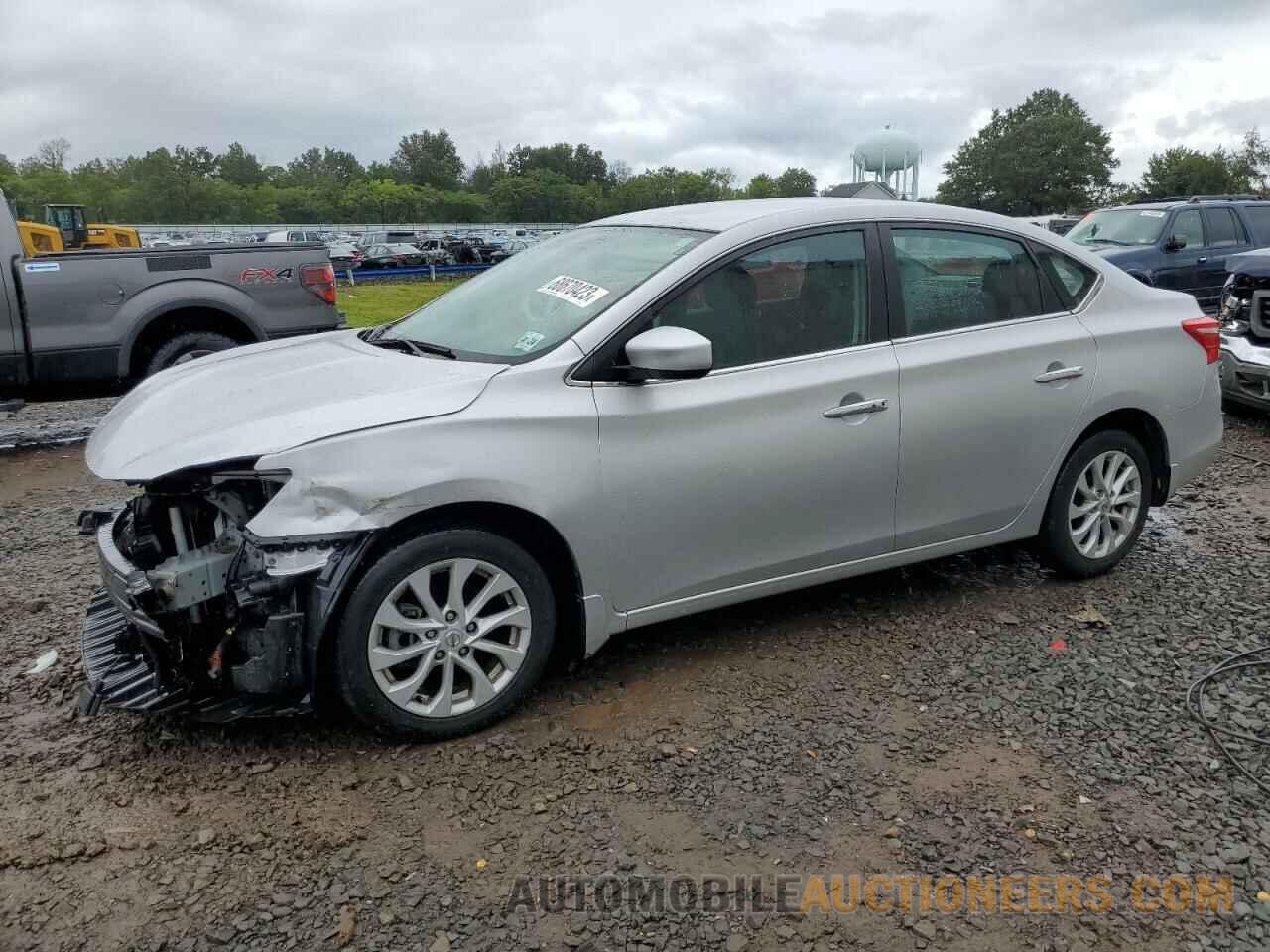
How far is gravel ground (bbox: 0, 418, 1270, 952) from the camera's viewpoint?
2.44 metres

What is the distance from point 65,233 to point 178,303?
6.33m

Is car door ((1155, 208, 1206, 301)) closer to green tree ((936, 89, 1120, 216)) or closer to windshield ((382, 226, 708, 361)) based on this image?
windshield ((382, 226, 708, 361))

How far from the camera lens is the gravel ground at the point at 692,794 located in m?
2.44

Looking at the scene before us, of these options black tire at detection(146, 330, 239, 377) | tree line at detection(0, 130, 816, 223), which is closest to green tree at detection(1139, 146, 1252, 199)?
tree line at detection(0, 130, 816, 223)

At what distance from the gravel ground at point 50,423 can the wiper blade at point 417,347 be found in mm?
Answer: 4444


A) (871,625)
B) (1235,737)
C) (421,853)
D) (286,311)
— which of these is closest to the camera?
(421,853)

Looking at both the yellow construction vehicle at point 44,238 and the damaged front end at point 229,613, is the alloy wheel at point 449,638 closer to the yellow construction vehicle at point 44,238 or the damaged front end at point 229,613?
the damaged front end at point 229,613

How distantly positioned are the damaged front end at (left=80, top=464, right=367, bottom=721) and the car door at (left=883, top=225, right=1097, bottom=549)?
7.21 feet

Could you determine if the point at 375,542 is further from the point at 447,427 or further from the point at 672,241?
the point at 672,241

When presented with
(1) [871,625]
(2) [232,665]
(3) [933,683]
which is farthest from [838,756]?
(2) [232,665]

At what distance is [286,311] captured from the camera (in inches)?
307

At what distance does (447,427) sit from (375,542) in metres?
0.42

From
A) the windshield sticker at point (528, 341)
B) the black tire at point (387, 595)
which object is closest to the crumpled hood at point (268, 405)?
the windshield sticker at point (528, 341)

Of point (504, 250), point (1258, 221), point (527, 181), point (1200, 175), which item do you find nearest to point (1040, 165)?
point (1200, 175)
